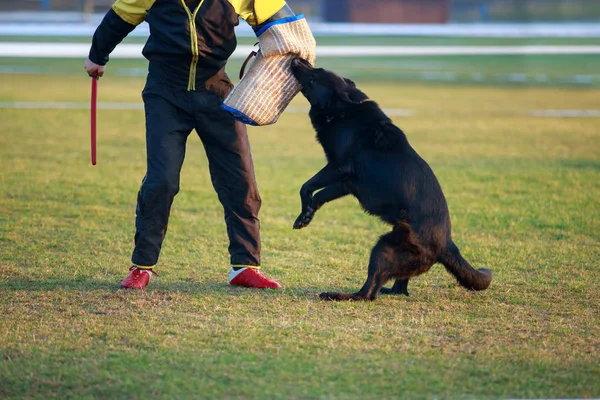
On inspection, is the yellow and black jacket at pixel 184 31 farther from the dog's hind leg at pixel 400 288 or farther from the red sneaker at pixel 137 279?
the dog's hind leg at pixel 400 288

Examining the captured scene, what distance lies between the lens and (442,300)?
4930 millimetres

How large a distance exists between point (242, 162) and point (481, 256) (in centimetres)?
200

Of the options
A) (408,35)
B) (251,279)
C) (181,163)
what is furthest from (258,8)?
(408,35)

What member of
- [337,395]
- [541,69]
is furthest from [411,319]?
[541,69]

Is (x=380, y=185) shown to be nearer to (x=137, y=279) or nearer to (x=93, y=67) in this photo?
(x=137, y=279)

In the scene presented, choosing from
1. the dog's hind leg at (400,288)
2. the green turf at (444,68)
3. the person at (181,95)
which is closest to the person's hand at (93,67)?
the person at (181,95)

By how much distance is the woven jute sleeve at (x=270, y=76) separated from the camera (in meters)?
4.83

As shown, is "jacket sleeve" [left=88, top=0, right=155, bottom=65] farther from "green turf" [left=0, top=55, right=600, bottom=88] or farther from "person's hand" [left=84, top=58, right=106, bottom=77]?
"green turf" [left=0, top=55, right=600, bottom=88]

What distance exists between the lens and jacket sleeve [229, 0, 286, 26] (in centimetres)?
489

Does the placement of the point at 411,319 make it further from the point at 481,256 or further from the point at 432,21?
the point at 432,21

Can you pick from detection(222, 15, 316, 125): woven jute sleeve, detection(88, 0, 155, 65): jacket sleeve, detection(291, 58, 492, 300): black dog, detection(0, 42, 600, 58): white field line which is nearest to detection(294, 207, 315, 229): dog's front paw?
detection(291, 58, 492, 300): black dog

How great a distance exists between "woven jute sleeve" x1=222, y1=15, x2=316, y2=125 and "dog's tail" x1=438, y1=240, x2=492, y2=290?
126 cm

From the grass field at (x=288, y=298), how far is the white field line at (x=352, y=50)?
19944 millimetres

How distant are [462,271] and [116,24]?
7.84 ft
